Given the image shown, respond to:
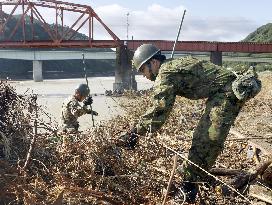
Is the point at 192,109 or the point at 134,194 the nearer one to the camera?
the point at 134,194

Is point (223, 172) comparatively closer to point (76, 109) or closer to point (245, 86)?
point (245, 86)

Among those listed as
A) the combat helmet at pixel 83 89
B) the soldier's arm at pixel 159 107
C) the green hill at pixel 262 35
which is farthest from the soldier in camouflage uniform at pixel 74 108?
the green hill at pixel 262 35

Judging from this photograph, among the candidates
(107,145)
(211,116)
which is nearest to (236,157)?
(211,116)

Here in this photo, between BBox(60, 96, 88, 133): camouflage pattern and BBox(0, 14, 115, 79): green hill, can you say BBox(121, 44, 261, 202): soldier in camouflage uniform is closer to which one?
BBox(60, 96, 88, 133): camouflage pattern

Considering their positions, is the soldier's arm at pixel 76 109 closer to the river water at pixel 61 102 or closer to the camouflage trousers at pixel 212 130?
the river water at pixel 61 102

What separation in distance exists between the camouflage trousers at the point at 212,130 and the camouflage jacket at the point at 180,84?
137 mm

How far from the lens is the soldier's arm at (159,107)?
4.79m

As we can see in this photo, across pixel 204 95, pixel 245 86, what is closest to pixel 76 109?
pixel 204 95

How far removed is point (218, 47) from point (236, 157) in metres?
32.5

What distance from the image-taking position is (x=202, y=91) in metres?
5.14

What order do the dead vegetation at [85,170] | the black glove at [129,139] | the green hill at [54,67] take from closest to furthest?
1. the dead vegetation at [85,170]
2. the black glove at [129,139]
3. the green hill at [54,67]

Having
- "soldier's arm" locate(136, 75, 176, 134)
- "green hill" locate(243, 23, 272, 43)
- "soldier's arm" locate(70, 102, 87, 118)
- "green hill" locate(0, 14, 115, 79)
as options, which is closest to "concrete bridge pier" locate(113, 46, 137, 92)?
"soldier's arm" locate(70, 102, 87, 118)

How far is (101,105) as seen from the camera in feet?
93.4

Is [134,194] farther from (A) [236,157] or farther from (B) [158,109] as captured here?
(A) [236,157]
